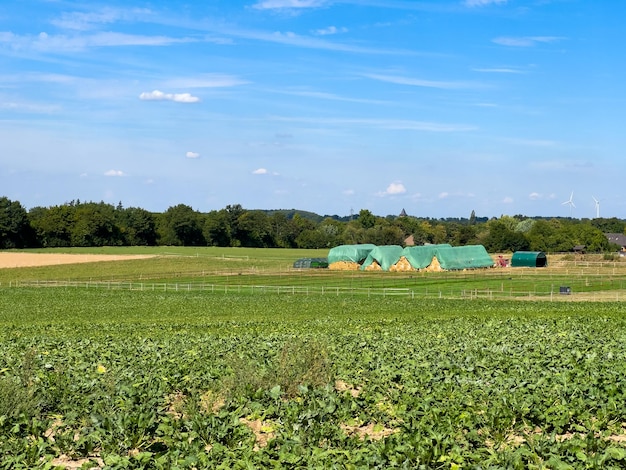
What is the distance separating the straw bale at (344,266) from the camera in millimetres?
89994

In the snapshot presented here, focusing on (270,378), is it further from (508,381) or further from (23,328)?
(23,328)

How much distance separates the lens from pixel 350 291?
202 ft

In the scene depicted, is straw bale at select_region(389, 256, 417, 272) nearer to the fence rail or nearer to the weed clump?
the fence rail

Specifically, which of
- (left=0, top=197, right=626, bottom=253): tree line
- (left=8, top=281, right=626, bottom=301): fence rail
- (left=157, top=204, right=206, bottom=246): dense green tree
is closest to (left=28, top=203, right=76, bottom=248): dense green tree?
(left=0, top=197, right=626, bottom=253): tree line

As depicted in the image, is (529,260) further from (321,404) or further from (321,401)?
(321,404)

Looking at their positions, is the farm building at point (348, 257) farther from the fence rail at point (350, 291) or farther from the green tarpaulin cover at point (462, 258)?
the fence rail at point (350, 291)

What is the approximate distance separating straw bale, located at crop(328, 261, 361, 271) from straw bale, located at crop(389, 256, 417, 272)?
5.79m

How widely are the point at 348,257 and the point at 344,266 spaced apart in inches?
48.5

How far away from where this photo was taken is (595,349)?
59.1ft

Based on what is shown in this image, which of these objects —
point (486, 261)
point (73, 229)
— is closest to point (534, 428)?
point (486, 261)

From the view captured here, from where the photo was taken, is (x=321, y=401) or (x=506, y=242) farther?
(x=506, y=242)

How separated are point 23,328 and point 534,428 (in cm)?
2664

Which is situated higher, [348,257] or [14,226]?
[14,226]

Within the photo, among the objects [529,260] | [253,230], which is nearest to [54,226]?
[253,230]
